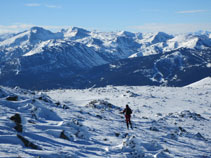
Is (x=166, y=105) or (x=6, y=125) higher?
(x=6, y=125)

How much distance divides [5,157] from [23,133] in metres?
4.58

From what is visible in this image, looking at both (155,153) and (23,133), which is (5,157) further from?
(155,153)

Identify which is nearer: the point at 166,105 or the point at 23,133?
the point at 23,133

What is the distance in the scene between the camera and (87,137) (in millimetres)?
18188

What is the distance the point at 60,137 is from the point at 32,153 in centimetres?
446

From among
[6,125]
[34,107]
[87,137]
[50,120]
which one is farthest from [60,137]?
[34,107]

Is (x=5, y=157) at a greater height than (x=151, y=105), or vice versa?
(x=5, y=157)

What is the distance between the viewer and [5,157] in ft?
36.8

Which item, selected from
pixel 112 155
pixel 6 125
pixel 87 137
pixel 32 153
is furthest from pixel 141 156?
pixel 6 125

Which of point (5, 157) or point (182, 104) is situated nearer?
point (5, 157)

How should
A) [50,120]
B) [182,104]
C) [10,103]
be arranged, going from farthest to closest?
[182,104], [10,103], [50,120]

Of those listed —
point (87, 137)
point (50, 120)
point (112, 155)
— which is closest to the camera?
point (112, 155)

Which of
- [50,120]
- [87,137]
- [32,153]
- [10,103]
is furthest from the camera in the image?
[10,103]

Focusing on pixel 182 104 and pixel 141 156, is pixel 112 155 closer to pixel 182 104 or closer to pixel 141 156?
pixel 141 156
